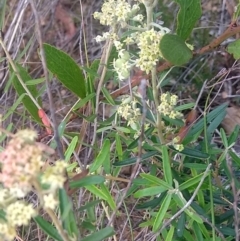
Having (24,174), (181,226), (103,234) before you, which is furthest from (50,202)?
(181,226)

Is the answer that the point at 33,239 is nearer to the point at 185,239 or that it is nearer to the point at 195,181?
the point at 185,239

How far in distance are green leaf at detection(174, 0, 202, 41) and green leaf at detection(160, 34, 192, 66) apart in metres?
0.10

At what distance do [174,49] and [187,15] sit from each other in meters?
0.17

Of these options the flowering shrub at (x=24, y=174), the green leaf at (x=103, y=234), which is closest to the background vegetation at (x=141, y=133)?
the green leaf at (x=103, y=234)

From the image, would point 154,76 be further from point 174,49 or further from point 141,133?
point 141,133

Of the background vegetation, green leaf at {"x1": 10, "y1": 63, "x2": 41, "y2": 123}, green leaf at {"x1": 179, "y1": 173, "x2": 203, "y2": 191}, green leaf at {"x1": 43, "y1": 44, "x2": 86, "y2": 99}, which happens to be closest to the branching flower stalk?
the background vegetation

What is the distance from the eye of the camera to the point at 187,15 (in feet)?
4.08

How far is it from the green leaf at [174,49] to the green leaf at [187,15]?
10 cm

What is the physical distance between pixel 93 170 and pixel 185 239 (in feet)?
1.06

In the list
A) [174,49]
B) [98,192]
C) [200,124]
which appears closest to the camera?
[174,49]

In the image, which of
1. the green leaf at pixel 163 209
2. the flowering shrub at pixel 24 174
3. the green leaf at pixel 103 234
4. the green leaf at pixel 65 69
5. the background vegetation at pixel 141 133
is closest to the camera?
the flowering shrub at pixel 24 174

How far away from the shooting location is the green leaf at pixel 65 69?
129cm

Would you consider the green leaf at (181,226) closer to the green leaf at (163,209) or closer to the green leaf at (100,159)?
the green leaf at (163,209)

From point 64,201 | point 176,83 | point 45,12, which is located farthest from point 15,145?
point 45,12
